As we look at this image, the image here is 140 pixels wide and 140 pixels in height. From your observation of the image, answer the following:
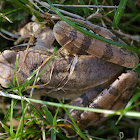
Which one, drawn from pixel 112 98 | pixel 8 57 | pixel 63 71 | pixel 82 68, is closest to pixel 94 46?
pixel 82 68

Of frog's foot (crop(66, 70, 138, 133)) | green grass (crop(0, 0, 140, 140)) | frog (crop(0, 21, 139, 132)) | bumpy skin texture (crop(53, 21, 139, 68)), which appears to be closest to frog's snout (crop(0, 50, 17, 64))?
frog (crop(0, 21, 139, 132))

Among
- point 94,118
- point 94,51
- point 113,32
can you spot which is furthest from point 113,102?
point 113,32

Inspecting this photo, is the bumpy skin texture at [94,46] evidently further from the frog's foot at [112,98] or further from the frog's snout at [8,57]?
the frog's snout at [8,57]

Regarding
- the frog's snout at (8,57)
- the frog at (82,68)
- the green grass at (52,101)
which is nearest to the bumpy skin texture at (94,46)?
the frog at (82,68)

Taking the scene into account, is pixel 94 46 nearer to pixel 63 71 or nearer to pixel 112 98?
pixel 63 71

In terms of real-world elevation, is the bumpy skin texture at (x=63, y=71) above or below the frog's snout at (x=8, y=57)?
below

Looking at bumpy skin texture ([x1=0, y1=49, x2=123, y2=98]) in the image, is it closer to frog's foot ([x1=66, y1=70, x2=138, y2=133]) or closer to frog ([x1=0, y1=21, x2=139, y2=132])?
frog ([x1=0, y1=21, x2=139, y2=132])

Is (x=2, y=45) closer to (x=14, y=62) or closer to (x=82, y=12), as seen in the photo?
(x=14, y=62)
